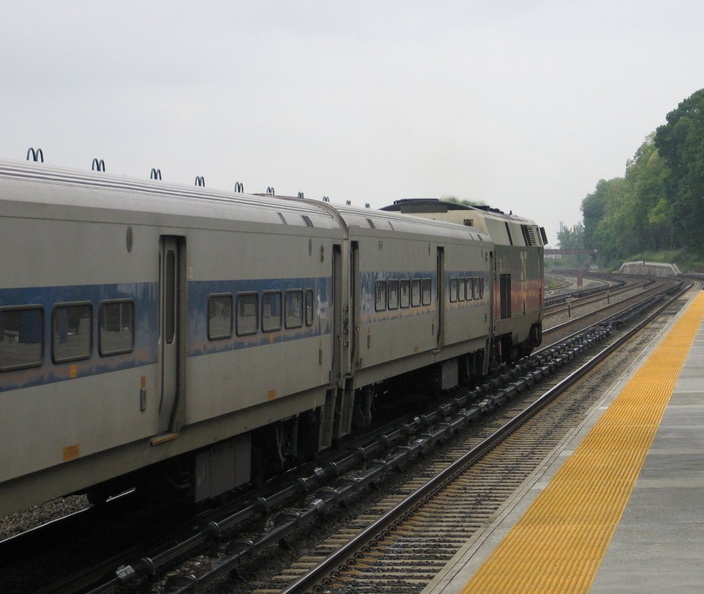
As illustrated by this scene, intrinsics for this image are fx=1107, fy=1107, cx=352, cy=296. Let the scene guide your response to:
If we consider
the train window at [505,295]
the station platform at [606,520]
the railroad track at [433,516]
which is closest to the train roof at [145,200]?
the railroad track at [433,516]

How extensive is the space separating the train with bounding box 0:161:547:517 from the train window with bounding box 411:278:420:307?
0.05 metres

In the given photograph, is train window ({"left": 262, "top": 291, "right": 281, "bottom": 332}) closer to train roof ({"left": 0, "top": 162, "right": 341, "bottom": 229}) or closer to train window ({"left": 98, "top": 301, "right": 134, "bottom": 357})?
train roof ({"left": 0, "top": 162, "right": 341, "bottom": 229})

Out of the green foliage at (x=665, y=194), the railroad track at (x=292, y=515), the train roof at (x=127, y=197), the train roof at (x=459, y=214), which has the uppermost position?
the green foliage at (x=665, y=194)

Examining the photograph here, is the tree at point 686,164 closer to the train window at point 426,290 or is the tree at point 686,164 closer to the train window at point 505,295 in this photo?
the train window at point 505,295

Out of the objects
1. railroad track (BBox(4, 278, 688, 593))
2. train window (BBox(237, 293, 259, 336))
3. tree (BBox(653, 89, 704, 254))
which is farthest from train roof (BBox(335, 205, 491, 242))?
tree (BBox(653, 89, 704, 254))

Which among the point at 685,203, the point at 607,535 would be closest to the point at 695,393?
the point at 607,535

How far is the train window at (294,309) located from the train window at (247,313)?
3.09ft

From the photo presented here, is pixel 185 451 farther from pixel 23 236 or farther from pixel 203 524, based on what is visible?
pixel 23 236

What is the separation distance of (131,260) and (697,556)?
18.3ft

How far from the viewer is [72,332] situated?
27.8 feet

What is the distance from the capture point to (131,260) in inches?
366

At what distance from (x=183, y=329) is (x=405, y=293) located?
25.9 feet

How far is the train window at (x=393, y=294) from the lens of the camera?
665 inches

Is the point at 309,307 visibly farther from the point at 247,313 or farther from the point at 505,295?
the point at 505,295
